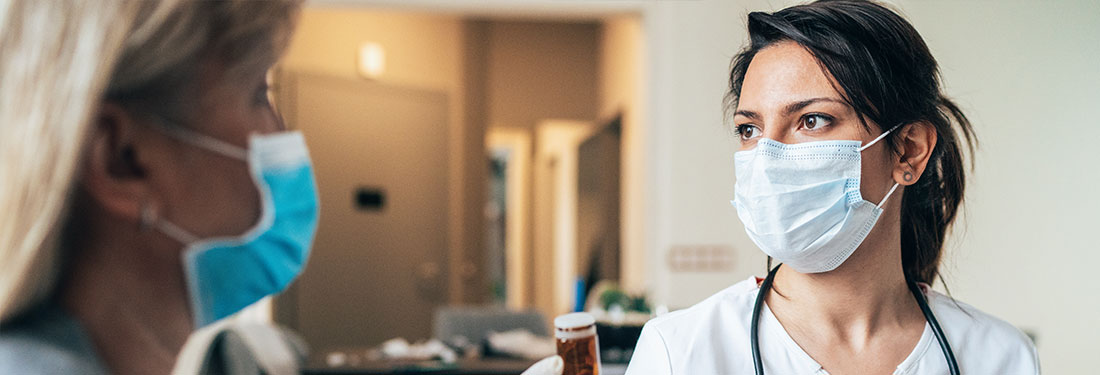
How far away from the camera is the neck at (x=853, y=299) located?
117cm

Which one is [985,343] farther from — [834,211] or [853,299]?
[834,211]

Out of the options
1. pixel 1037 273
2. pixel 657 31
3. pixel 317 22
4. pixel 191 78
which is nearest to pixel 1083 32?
pixel 1037 273

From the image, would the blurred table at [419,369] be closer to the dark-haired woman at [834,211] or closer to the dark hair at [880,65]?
the dark-haired woman at [834,211]

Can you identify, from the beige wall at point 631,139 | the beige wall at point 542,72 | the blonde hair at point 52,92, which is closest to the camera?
the blonde hair at point 52,92

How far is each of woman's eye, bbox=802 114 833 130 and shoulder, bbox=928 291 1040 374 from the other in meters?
0.35

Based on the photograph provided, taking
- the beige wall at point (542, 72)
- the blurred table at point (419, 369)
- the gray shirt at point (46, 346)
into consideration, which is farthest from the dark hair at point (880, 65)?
the beige wall at point (542, 72)

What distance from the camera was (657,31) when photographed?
11.2 feet

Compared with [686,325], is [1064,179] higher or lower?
higher

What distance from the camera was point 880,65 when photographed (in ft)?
3.60

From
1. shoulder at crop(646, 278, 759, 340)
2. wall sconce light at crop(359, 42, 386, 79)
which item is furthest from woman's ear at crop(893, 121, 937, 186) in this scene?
wall sconce light at crop(359, 42, 386, 79)

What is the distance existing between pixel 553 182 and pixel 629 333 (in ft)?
17.0

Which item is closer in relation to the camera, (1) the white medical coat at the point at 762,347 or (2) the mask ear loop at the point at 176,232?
(2) the mask ear loop at the point at 176,232

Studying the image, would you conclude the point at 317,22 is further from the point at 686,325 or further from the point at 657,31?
the point at 686,325

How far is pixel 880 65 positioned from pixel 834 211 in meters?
0.21
